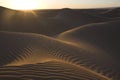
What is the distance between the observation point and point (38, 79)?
4.64 m

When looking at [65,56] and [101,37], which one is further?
[101,37]

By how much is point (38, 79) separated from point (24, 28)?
14765 millimetres

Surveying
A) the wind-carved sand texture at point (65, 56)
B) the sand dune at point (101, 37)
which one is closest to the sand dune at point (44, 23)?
the sand dune at point (101, 37)

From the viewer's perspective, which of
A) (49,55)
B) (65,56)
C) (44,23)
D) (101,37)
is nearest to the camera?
(49,55)

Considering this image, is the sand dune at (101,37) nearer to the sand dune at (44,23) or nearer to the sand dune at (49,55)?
the sand dune at (49,55)

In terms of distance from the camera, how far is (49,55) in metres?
7.81

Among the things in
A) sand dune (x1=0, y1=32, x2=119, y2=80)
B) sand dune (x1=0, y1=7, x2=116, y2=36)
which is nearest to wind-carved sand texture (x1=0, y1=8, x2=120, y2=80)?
sand dune (x1=0, y1=32, x2=119, y2=80)

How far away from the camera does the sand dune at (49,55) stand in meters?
6.91

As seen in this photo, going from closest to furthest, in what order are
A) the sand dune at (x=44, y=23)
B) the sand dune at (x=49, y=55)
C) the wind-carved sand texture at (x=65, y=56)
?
the wind-carved sand texture at (x=65, y=56) → the sand dune at (x=49, y=55) → the sand dune at (x=44, y=23)

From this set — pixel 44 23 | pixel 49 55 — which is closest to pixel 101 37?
pixel 49 55

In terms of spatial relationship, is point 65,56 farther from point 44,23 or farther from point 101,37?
point 44,23

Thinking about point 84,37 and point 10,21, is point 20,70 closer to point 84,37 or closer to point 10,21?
point 84,37

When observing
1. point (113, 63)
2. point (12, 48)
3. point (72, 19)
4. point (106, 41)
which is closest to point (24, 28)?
point (72, 19)

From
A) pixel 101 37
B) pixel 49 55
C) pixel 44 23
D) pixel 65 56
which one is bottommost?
pixel 49 55
